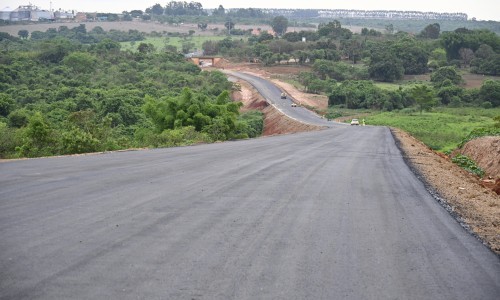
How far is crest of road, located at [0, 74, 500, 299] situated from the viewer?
25.3 ft

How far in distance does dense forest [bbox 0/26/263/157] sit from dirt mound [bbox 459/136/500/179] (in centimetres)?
1554

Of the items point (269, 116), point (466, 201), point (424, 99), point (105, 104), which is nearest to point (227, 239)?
point (466, 201)

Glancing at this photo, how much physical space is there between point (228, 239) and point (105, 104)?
50.0 m

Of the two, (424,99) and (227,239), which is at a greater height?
(227,239)

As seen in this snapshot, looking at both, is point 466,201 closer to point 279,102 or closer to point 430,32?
point 279,102

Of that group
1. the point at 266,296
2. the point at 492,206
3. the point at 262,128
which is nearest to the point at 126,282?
the point at 266,296

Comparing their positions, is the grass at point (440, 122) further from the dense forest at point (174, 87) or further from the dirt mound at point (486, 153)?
the dirt mound at point (486, 153)

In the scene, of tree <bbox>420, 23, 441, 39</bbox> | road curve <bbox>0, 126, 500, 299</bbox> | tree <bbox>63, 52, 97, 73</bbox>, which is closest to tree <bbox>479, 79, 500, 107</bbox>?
tree <bbox>63, 52, 97, 73</bbox>

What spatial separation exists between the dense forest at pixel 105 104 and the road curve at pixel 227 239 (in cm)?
1335

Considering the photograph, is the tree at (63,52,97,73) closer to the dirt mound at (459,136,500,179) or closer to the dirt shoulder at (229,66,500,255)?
the dirt mound at (459,136,500,179)

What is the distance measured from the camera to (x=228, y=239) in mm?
9773

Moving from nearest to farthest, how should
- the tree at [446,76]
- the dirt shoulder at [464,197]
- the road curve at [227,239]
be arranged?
1. the road curve at [227,239]
2. the dirt shoulder at [464,197]
3. the tree at [446,76]

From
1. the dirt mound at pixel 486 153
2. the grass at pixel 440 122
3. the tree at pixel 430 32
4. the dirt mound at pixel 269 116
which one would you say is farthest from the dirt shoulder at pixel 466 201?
the tree at pixel 430 32

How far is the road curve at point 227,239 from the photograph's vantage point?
304 inches
